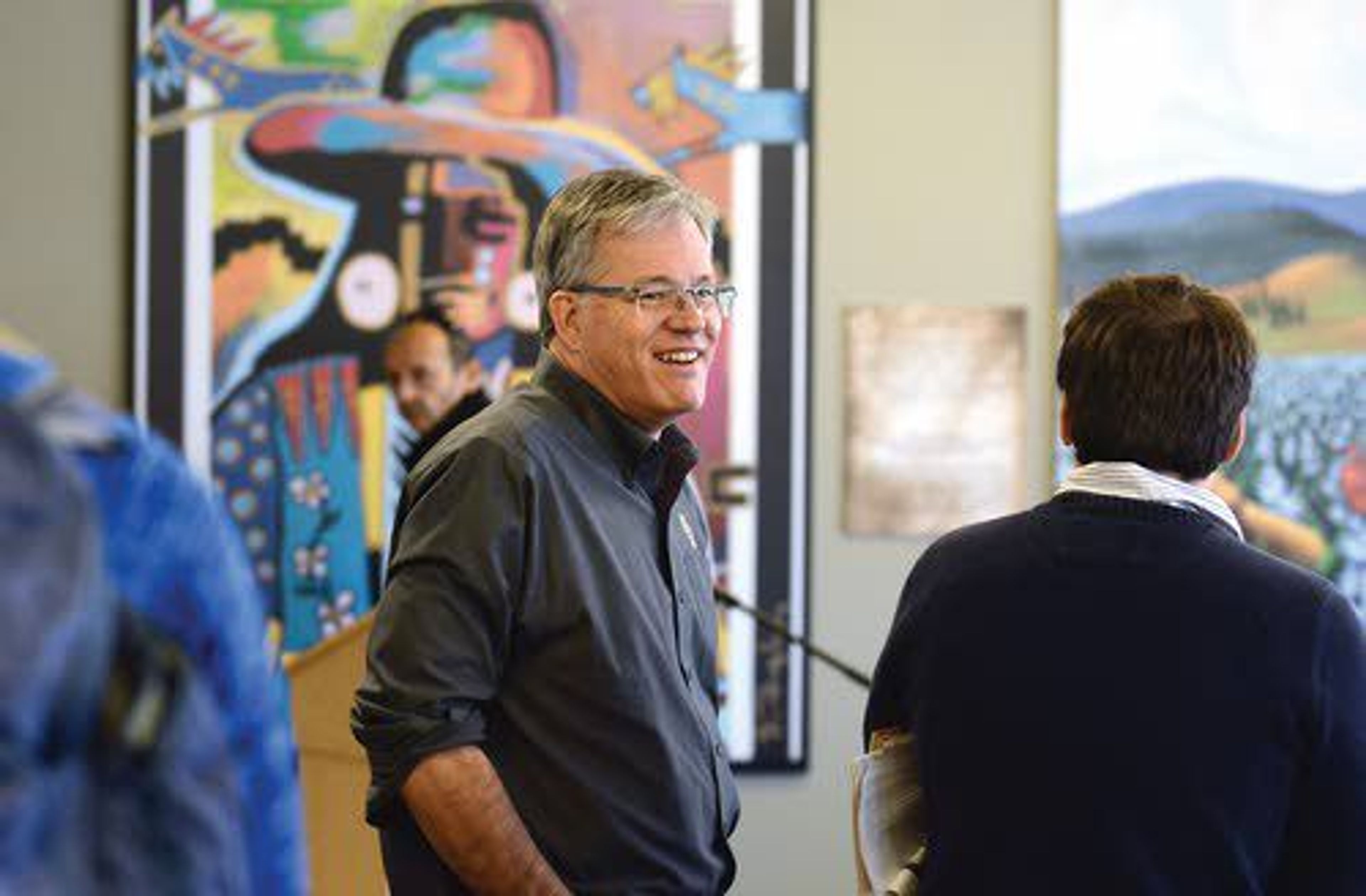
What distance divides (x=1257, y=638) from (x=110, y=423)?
1.24 m

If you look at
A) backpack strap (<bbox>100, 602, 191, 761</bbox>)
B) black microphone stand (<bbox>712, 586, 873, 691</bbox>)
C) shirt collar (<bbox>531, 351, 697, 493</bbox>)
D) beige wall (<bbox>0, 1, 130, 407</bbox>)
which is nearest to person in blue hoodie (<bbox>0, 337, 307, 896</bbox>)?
backpack strap (<bbox>100, 602, 191, 761</bbox>)

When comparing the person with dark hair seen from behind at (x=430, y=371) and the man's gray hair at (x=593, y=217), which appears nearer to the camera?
the man's gray hair at (x=593, y=217)

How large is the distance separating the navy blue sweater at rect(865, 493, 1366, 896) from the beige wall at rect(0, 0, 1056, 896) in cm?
205

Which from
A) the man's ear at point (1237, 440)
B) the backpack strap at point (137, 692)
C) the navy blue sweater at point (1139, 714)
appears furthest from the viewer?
the man's ear at point (1237, 440)

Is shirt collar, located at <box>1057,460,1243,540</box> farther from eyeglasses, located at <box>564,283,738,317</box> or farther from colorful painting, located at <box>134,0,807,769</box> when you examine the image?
colorful painting, located at <box>134,0,807,769</box>

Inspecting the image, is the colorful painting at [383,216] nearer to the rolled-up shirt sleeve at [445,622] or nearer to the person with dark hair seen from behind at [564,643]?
the person with dark hair seen from behind at [564,643]

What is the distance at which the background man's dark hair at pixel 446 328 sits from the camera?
12.1ft

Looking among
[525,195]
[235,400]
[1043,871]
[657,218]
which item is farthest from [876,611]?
[1043,871]

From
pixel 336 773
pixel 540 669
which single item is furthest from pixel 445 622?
pixel 336 773

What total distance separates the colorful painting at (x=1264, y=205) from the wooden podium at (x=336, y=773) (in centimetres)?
190

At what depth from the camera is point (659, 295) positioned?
210 centimetres

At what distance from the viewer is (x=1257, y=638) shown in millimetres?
1652

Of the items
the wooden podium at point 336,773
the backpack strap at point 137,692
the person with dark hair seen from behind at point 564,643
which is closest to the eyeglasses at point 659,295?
the person with dark hair seen from behind at point 564,643

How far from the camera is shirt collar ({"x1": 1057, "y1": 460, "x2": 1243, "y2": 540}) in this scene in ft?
5.67
